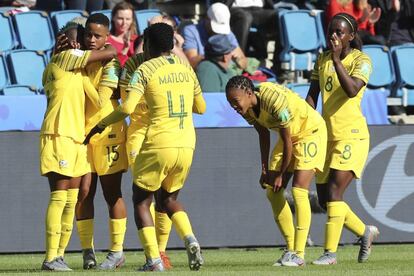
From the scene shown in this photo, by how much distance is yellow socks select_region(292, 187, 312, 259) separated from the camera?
10453 mm

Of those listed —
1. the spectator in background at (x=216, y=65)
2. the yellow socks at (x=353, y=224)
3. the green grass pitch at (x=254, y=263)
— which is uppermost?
the spectator in background at (x=216, y=65)

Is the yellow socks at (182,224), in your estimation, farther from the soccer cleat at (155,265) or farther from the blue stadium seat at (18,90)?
the blue stadium seat at (18,90)

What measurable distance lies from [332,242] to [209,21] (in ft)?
19.2

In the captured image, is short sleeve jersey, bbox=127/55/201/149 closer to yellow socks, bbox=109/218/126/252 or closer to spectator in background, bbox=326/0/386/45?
yellow socks, bbox=109/218/126/252

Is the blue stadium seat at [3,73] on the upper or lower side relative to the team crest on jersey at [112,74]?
lower

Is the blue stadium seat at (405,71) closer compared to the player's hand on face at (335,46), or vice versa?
the player's hand on face at (335,46)

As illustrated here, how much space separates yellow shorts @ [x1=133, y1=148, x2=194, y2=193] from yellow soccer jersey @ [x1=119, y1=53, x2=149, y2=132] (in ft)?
2.58

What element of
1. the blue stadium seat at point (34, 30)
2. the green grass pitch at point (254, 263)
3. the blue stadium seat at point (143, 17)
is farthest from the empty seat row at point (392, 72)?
the blue stadium seat at point (34, 30)

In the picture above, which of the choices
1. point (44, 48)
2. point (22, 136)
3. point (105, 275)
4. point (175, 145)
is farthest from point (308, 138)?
point (44, 48)

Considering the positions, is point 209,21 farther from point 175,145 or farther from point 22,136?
point 175,145

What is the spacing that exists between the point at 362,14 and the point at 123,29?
3.81 m

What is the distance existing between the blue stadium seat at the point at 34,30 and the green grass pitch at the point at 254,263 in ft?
12.4

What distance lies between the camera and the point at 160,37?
9523 mm

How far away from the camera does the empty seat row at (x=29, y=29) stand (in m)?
15.7
